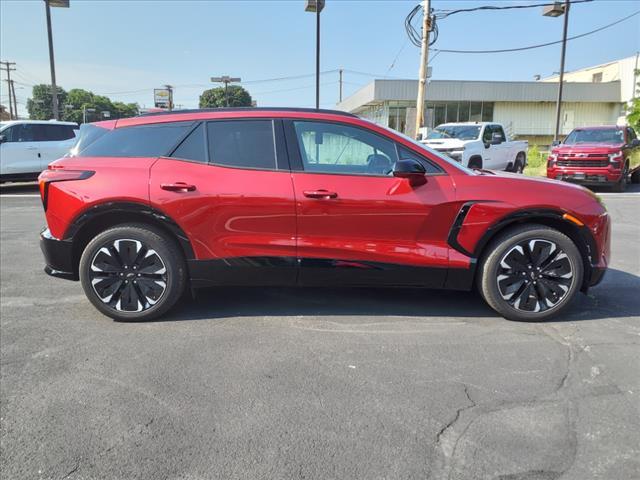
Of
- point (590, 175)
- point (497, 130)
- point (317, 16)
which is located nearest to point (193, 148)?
point (590, 175)

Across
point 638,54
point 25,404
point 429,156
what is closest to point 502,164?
point 429,156

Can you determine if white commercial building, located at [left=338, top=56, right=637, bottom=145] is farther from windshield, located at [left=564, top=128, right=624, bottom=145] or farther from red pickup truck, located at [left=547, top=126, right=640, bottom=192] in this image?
red pickup truck, located at [left=547, top=126, right=640, bottom=192]

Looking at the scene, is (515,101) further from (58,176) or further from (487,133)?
(58,176)

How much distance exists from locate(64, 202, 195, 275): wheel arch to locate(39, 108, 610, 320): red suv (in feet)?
0.04

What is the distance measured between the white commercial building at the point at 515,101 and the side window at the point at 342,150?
1298 inches

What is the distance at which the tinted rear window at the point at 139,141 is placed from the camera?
3.95 metres

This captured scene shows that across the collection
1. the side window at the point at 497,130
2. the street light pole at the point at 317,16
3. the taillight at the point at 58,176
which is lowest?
the taillight at the point at 58,176

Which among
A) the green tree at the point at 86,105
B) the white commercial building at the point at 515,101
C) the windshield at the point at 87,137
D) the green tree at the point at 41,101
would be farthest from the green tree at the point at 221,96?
the windshield at the point at 87,137

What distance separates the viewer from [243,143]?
3908 millimetres

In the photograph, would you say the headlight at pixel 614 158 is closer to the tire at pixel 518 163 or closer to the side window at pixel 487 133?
the side window at pixel 487 133

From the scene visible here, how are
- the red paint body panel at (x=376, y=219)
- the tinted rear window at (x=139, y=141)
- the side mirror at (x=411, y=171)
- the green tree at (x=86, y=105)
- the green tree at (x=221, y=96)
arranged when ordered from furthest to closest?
the green tree at (x=86, y=105) → the green tree at (x=221, y=96) → the tinted rear window at (x=139, y=141) → the red paint body panel at (x=376, y=219) → the side mirror at (x=411, y=171)

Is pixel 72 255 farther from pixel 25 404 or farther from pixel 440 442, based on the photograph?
pixel 440 442

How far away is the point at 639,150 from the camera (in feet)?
60.5

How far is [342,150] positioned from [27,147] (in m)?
12.9
